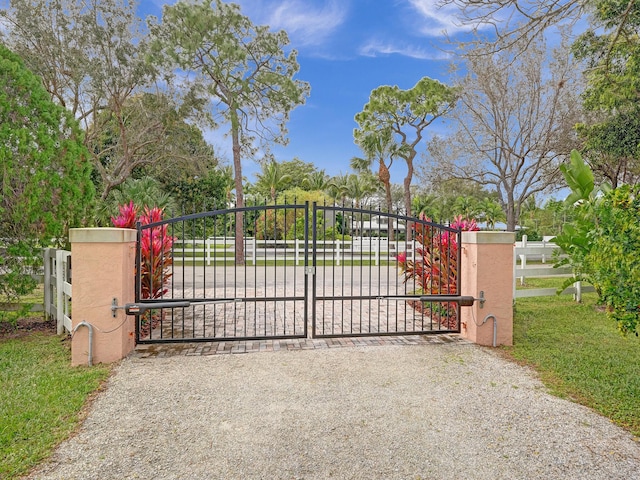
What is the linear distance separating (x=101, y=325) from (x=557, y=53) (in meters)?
18.9

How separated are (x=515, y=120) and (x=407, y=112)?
33.8ft

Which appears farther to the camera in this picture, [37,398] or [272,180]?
[272,180]

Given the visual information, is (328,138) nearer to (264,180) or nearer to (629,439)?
(264,180)

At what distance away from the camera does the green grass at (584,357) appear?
376 cm

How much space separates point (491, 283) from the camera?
17.9 feet

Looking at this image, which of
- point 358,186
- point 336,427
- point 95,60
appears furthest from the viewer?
point 358,186

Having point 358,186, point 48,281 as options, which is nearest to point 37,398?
point 48,281

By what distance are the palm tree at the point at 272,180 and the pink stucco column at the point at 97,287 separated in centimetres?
3109

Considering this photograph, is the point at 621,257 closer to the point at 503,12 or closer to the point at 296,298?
the point at 296,298

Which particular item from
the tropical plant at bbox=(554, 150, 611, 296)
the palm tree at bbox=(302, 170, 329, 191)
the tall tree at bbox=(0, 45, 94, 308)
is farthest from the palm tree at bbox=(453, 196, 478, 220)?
the tall tree at bbox=(0, 45, 94, 308)

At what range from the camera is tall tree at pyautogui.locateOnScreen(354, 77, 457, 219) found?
25.6 m

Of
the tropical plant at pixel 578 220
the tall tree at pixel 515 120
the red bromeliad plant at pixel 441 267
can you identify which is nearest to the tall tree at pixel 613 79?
the tall tree at pixel 515 120

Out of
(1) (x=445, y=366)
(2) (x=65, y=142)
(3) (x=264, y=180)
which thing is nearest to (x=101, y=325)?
(2) (x=65, y=142)

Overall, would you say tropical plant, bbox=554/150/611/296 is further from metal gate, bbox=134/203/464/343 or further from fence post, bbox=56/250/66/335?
fence post, bbox=56/250/66/335
